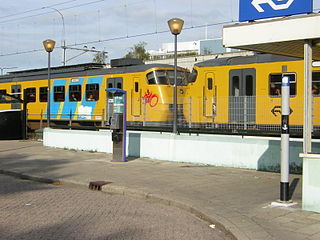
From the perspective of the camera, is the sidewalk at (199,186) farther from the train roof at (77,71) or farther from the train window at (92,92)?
the train window at (92,92)

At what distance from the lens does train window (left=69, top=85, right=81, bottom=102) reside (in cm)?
2409

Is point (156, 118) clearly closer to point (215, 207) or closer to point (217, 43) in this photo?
point (215, 207)

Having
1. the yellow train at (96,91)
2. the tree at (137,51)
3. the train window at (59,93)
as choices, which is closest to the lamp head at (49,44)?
the yellow train at (96,91)

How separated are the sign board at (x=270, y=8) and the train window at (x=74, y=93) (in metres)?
16.3

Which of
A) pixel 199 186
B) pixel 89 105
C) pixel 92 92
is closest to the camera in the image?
pixel 199 186

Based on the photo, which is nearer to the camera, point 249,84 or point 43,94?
point 249,84

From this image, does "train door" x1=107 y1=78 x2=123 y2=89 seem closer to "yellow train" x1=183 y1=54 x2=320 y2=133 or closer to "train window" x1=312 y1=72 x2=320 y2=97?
"yellow train" x1=183 y1=54 x2=320 y2=133

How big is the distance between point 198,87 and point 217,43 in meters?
74.5

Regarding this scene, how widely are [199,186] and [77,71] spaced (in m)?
16.0

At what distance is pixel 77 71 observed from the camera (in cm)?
2461

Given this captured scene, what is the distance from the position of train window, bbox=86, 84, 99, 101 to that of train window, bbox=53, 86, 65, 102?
243 centimetres

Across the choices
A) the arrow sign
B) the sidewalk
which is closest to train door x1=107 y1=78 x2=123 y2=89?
the sidewalk

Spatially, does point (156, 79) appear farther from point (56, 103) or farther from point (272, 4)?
point (272, 4)

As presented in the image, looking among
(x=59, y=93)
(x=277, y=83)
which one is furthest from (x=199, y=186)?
(x=59, y=93)
